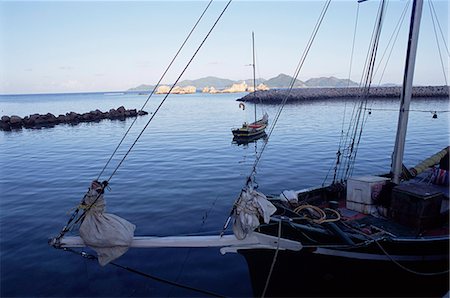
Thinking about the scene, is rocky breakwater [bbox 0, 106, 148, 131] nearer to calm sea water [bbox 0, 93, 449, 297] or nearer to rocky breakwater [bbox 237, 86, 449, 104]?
calm sea water [bbox 0, 93, 449, 297]

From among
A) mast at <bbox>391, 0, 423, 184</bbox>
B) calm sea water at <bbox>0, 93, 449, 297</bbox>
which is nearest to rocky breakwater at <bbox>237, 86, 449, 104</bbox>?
calm sea water at <bbox>0, 93, 449, 297</bbox>

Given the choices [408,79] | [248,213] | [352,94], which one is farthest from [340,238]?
[352,94]

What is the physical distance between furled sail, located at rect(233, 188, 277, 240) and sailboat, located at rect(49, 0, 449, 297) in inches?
1.0

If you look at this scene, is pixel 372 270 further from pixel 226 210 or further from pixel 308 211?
pixel 226 210

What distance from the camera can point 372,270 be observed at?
29.7 ft

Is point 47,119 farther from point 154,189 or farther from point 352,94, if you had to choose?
point 352,94

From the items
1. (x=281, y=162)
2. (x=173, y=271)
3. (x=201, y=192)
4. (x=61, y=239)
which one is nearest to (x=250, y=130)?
(x=281, y=162)

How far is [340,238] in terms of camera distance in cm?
802

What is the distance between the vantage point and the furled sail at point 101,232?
6.98m

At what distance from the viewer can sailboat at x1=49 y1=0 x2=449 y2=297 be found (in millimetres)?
7289

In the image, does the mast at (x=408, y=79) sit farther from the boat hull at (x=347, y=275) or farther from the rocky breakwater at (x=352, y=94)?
the rocky breakwater at (x=352, y=94)

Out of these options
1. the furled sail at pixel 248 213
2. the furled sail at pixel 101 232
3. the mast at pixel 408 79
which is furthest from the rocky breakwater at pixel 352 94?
the furled sail at pixel 101 232

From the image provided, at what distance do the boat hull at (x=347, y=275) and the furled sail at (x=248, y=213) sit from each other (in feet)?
5.47

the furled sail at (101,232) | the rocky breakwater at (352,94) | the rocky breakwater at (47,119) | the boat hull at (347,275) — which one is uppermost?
the rocky breakwater at (352,94)
